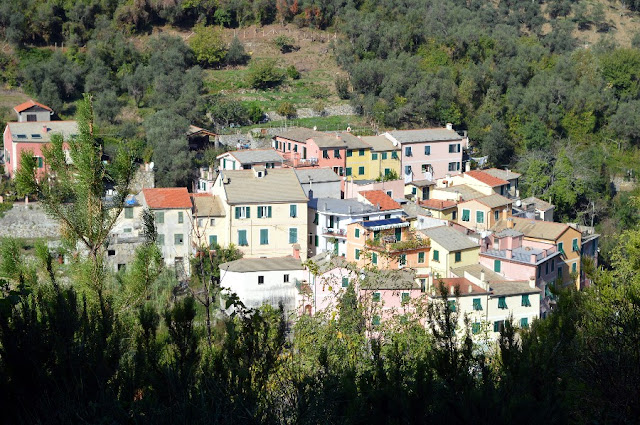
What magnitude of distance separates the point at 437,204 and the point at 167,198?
8246 millimetres

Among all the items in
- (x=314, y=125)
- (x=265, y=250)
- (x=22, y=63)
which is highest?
(x=22, y=63)

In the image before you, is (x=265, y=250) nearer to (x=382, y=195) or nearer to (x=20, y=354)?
(x=382, y=195)

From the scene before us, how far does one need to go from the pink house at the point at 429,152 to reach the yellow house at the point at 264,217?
7.22 metres

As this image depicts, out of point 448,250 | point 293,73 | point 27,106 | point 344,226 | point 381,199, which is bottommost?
point 448,250

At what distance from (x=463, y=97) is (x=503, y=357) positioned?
31.8m

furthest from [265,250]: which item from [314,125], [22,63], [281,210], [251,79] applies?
[22,63]

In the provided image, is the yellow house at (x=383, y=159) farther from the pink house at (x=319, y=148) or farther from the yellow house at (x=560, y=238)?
the yellow house at (x=560, y=238)

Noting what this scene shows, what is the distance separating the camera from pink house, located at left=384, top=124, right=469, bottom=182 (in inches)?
1202

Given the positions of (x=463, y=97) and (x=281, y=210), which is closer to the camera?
(x=281, y=210)

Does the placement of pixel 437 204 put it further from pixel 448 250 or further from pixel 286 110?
pixel 286 110

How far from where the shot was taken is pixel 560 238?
77.8ft

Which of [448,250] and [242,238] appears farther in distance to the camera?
[242,238]

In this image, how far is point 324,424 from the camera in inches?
193

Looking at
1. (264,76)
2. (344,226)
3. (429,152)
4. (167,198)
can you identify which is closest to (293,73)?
(264,76)
